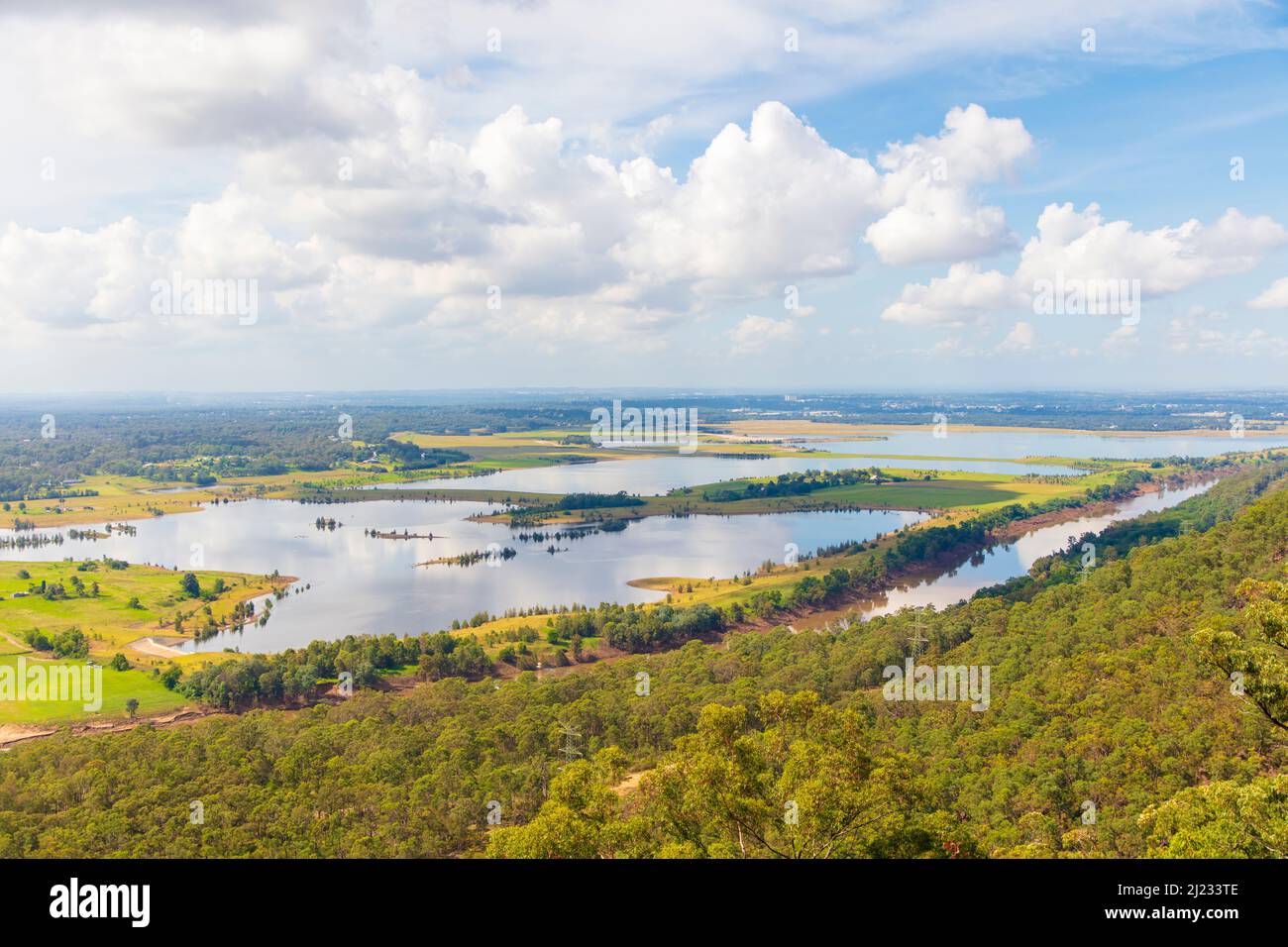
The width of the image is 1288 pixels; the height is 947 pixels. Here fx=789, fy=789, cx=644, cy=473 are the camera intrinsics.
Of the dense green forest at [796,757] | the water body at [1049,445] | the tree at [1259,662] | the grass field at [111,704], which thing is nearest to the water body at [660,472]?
the water body at [1049,445]

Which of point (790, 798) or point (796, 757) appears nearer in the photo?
point (790, 798)

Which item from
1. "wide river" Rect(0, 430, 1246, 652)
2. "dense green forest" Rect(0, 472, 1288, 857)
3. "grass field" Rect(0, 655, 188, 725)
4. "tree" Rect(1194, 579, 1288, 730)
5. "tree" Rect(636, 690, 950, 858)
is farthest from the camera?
"wide river" Rect(0, 430, 1246, 652)

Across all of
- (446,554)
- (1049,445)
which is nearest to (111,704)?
(446,554)

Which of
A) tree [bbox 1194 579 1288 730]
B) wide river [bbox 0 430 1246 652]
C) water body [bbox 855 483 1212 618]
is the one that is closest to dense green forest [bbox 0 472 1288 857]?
tree [bbox 1194 579 1288 730]

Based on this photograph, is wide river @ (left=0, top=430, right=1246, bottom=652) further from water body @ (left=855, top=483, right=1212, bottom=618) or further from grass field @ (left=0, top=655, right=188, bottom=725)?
grass field @ (left=0, top=655, right=188, bottom=725)

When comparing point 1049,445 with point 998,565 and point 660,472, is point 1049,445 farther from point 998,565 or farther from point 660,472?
point 998,565

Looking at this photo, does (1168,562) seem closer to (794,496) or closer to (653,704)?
(653,704)
